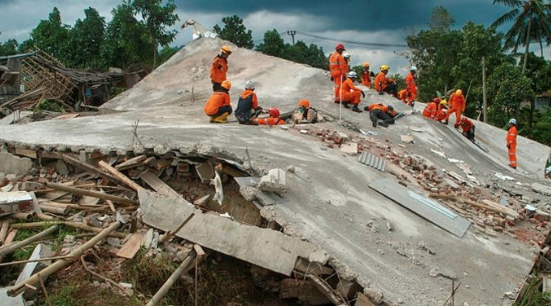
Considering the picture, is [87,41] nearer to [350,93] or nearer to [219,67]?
[219,67]

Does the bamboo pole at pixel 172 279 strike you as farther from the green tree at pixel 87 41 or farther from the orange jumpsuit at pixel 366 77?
the green tree at pixel 87 41

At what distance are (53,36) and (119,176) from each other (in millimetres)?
22419

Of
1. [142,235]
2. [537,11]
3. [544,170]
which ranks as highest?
[537,11]

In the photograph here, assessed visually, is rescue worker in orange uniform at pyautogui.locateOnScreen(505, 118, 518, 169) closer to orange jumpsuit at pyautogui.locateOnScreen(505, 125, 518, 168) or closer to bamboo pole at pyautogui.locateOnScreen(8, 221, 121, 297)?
orange jumpsuit at pyautogui.locateOnScreen(505, 125, 518, 168)

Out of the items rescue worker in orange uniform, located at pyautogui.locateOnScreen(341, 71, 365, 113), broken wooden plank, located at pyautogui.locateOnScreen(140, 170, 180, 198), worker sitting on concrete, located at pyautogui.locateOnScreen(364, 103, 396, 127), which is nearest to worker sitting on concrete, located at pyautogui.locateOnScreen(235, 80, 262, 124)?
rescue worker in orange uniform, located at pyautogui.locateOnScreen(341, 71, 365, 113)

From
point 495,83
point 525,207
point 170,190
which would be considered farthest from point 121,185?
point 495,83

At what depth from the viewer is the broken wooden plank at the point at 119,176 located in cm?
624

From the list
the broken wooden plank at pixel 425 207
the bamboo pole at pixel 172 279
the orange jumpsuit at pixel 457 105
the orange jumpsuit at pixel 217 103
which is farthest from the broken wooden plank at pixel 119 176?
the orange jumpsuit at pixel 457 105

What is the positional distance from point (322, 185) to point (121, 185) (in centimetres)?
273

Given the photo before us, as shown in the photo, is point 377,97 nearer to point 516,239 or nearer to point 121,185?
point 516,239

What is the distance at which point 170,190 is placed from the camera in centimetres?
624

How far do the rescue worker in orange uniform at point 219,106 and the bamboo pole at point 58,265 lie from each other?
4.87 m

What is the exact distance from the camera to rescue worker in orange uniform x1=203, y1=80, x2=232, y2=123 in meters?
10.2

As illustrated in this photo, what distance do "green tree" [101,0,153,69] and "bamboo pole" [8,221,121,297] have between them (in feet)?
61.6
